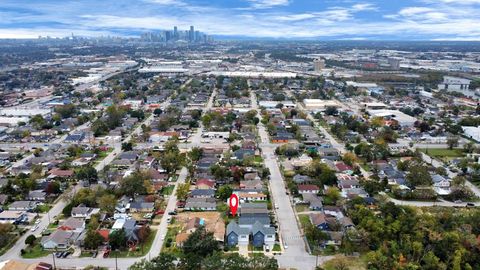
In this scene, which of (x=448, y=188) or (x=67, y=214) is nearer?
(x=67, y=214)

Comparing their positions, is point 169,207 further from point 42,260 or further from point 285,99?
point 285,99

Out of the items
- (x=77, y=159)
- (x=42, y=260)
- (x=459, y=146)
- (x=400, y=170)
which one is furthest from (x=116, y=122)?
(x=459, y=146)

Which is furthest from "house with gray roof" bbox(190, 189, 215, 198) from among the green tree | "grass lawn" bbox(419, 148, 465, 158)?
"grass lawn" bbox(419, 148, 465, 158)

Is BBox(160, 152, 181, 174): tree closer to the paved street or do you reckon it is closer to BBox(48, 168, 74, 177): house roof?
BBox(48, 168, 74, 177): house roof

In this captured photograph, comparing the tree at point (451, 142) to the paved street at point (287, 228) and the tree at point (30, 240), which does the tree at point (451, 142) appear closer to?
the paved street at point (287, 228)

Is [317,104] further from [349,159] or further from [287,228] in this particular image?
[287,228]

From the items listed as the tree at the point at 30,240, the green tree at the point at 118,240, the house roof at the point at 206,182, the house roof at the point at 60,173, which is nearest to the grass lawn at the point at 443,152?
the house roof at the point at 206,182

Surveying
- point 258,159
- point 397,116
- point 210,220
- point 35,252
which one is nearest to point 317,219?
point 210,220
